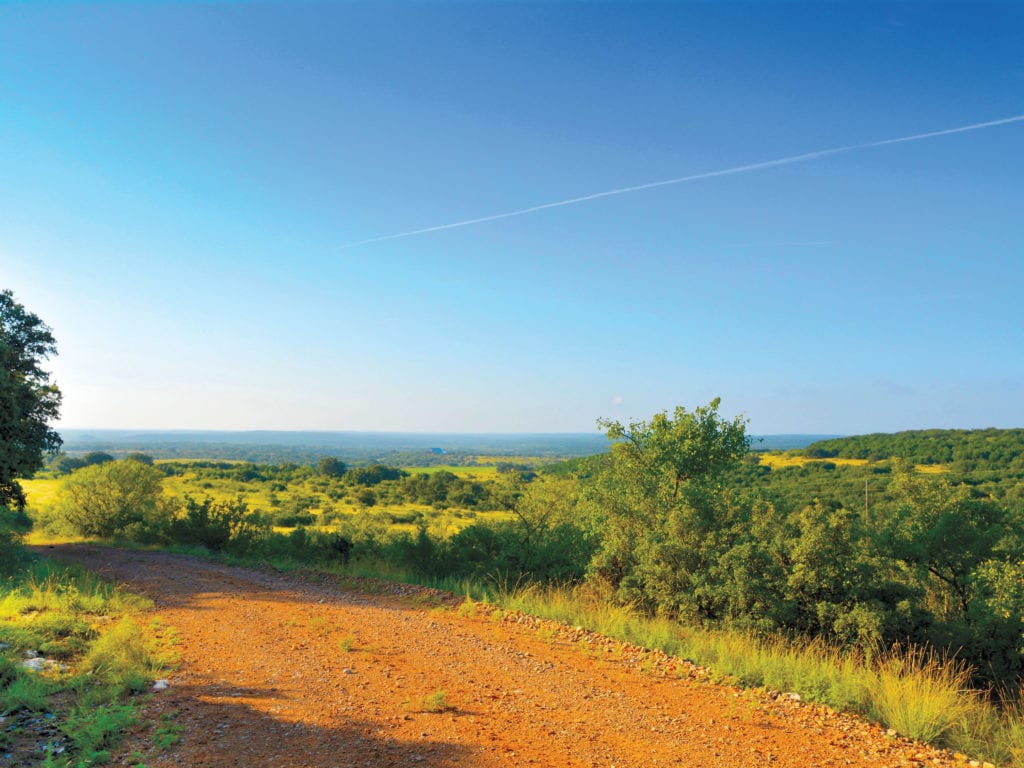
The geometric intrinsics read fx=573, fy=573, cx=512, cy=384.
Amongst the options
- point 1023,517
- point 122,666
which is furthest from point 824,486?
point 122,666

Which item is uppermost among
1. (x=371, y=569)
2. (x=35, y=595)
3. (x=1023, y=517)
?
(x=1023, y=517)

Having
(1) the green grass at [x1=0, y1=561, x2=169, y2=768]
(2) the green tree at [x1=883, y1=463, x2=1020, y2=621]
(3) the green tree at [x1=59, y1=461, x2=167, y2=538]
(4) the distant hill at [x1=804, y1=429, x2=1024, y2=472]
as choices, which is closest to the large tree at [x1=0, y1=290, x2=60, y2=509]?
(3) the green tree at [x1=59, y1=461, x2=167, y2=538]

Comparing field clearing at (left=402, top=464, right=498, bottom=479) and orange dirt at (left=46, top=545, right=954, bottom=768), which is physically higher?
orange dirt at (left=46, top=545, right=954, bottom=768)

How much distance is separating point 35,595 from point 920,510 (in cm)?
1791

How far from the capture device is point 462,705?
6578 mm

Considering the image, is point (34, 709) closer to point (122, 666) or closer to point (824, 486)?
point (122, 666)

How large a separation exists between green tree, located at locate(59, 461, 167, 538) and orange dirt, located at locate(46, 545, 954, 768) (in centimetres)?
1588

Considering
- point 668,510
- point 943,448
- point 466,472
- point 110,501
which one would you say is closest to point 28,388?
point 110,501

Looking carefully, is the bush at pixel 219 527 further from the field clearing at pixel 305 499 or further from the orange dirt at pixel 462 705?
the field clearing at pixel 305 499

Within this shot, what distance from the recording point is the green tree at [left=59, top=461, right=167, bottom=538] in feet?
76.4

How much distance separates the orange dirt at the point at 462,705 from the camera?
5430mm

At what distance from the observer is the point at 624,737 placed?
19.2 ft

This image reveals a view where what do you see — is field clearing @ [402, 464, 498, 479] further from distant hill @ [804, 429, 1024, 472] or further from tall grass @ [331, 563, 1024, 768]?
tall grass @ [331, 563, 1024, 768]

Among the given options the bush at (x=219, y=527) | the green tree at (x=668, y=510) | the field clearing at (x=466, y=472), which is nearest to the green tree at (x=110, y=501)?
the bush at (x=219, y=527)
